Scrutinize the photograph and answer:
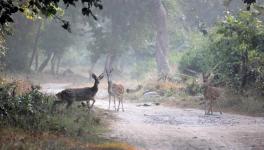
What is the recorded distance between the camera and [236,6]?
59.4 m

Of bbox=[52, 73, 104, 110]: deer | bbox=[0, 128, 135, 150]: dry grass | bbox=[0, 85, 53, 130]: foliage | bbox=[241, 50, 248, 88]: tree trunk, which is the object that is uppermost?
bbox=[241, 50, 248, 88]: tree trunk

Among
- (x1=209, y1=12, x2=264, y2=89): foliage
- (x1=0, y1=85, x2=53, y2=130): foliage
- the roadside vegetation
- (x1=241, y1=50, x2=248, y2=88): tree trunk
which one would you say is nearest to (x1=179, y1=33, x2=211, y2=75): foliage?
(x1=209, y1=12, x2=264, y2=89): foliage

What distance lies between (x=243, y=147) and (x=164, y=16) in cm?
3859

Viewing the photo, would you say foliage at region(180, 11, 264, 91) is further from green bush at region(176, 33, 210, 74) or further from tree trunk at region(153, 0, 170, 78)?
tree trunk at region(153, 0, 170, 78)

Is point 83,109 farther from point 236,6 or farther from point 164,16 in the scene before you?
point 236,6

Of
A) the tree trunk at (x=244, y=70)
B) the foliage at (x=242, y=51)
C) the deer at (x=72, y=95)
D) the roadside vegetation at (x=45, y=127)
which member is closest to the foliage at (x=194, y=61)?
the foliage at (x=242, y=51)

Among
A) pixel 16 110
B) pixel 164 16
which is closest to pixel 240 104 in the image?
pixel 16 110

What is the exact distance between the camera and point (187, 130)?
17.4 m

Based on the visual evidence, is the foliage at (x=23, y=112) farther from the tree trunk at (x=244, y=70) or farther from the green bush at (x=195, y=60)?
the green bush at (x=195, y=60)

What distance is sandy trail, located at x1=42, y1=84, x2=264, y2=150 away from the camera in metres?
14.6

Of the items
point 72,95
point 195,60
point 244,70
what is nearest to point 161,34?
point 195,60

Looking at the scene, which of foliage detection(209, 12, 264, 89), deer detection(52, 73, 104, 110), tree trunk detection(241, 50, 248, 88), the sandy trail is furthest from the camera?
tree trunk detection(241, 50, 248, 88)

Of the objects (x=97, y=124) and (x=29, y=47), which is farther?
(x=29, y=47)

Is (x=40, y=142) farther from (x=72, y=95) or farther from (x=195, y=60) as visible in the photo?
(x=195, y=60)
